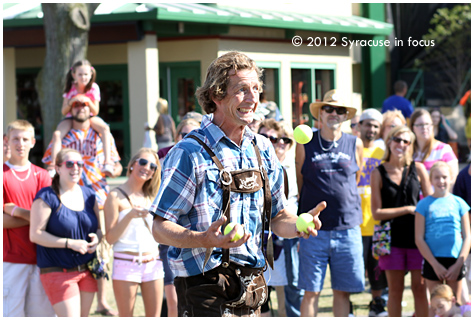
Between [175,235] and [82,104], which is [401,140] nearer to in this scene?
[82,104]

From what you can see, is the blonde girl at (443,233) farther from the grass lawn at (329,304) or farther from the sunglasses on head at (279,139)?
the sunglasses on head at (279,139)

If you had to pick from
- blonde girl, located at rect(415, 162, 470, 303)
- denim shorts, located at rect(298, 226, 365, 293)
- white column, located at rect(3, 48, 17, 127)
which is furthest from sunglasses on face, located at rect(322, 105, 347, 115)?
white column, located at rect(3, 48, 17, 127)

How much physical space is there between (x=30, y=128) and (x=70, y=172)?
1.82ft

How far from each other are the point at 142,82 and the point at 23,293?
825cm

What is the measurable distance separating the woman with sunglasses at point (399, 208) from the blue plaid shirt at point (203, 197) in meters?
2.83

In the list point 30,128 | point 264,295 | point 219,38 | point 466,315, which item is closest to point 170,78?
point 219,38

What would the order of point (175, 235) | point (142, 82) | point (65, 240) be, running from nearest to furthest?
point (175, 235) < point (65, 240) < point (142, 82)

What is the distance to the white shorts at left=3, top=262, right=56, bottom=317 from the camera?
5.37 m

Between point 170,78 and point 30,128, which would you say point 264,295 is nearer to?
point 30,128

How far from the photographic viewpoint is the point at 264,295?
337 cm

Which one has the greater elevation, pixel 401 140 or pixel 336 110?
pixel 336 110

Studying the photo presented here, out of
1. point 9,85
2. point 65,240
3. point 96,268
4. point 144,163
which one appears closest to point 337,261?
point 144,163

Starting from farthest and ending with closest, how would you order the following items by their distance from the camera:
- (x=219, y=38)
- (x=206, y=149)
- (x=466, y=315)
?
1. (x=219, y=38)
2. (x=466, y=315)
3. (x=206, y=149)

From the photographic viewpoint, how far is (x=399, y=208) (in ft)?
19.4
